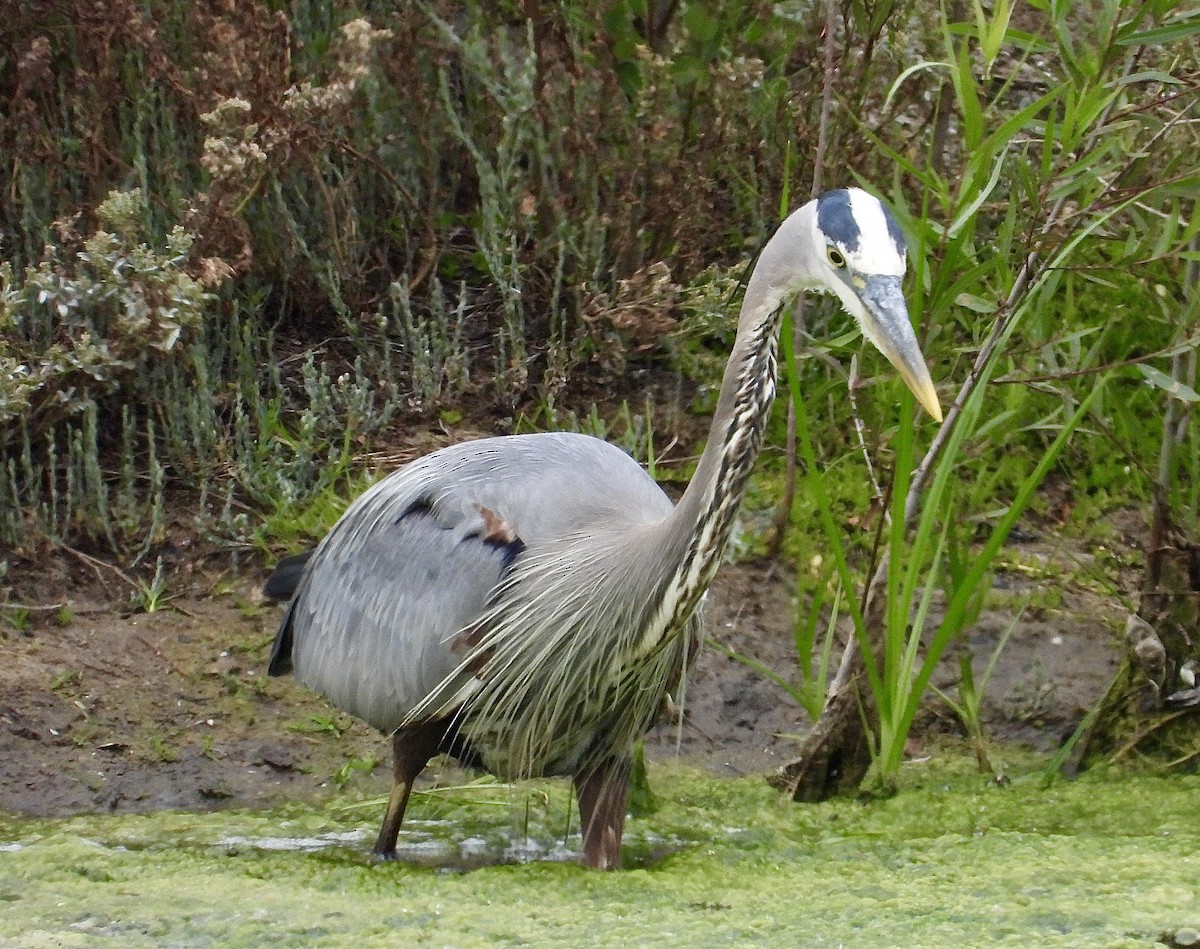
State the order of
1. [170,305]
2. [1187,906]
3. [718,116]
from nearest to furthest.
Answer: [1187,906], [170,305], [718,116]

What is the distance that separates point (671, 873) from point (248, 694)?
1.72 meters

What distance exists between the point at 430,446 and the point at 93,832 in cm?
193

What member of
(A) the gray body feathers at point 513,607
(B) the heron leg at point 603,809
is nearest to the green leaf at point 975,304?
(A) the gray body feathers at point 513,607

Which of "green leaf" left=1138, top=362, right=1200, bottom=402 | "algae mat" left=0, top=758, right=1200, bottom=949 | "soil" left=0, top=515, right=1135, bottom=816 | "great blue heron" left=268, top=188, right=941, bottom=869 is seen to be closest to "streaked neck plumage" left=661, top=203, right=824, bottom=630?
"great blue heron" left=268, top=188, right=941, bottom=869

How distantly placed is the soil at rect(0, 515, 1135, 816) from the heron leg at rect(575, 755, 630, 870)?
563mm

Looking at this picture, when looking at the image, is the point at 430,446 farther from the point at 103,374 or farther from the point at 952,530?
the point at 952,530

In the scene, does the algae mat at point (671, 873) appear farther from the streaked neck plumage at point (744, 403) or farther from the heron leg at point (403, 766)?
the streaked neck plumage at point (744, 403)

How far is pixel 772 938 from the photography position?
254 centimetres

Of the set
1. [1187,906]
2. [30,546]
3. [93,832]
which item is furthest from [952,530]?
[30,546]

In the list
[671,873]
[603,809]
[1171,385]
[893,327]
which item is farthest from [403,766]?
[1171,385]

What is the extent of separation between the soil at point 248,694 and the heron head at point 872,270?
1541mm

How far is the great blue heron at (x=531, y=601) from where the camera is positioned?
317 cm

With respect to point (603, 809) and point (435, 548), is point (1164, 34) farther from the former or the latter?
point (603, 809)

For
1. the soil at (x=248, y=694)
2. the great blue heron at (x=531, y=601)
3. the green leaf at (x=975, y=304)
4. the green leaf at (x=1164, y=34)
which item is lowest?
the soil at (x=248, y=694)
